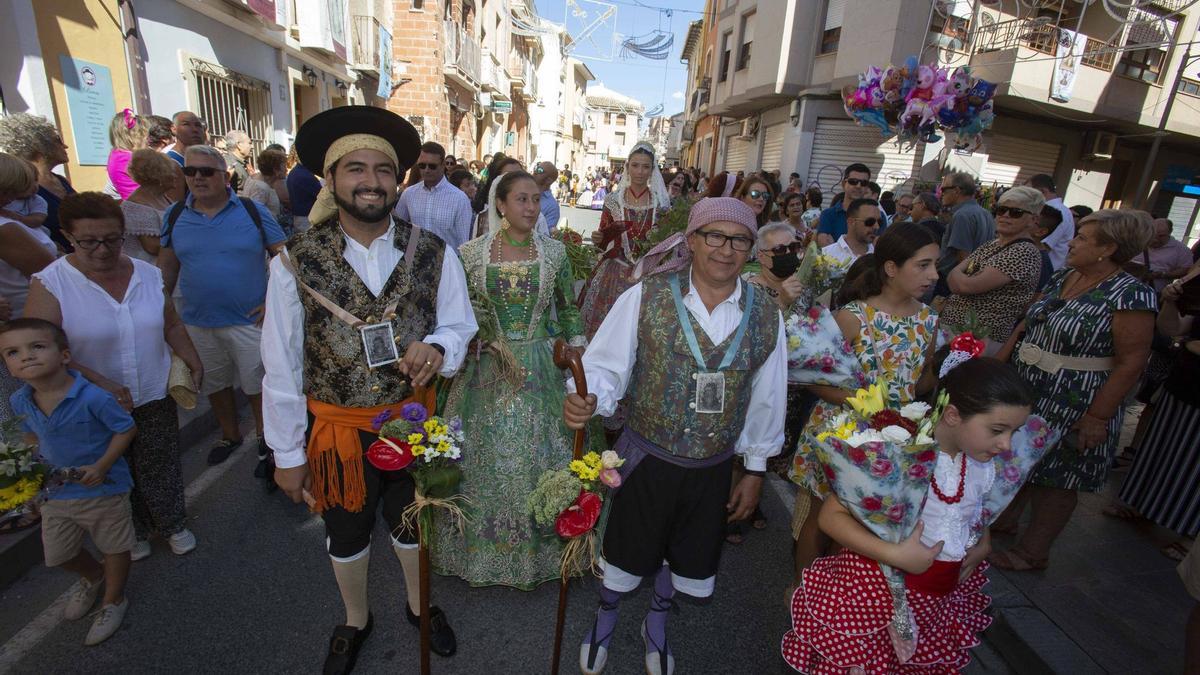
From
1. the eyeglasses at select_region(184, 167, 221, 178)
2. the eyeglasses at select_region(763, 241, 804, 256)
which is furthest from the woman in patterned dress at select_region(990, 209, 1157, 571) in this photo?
the eyeglasses at select_region(184, 167, 221, 178)

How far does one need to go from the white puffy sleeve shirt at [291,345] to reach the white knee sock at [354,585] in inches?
21.1

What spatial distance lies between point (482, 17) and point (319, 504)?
2874cm

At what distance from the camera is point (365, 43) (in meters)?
15.9

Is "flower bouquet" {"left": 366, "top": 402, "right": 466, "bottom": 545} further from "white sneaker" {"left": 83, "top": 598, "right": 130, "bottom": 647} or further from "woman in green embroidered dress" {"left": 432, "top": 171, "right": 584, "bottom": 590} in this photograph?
"white sneaker" {"left": 83, "top": 598, "right": 130, "bottom": 647}

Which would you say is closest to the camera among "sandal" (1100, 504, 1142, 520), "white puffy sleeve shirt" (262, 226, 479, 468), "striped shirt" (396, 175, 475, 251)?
"white puffy sleeve shirt" (262, 226, 479, 468)

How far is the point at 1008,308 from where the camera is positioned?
12.8 feet

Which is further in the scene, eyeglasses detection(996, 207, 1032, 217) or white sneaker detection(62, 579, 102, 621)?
eyeglasses detection(996, 207, 1032, 217)

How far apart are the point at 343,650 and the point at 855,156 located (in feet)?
52.8

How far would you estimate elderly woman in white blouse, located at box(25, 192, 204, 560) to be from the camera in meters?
2.66

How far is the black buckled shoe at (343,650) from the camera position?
243cm

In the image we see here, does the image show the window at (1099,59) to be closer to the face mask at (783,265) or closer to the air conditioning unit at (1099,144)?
the air conditioning unit at (1099,144)

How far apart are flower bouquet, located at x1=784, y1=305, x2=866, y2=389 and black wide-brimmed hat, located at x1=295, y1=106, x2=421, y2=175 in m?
1.91

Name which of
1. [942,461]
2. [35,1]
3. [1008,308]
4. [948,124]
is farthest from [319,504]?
[948,124]

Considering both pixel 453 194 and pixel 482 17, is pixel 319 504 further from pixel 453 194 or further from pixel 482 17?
pixel 482 17
